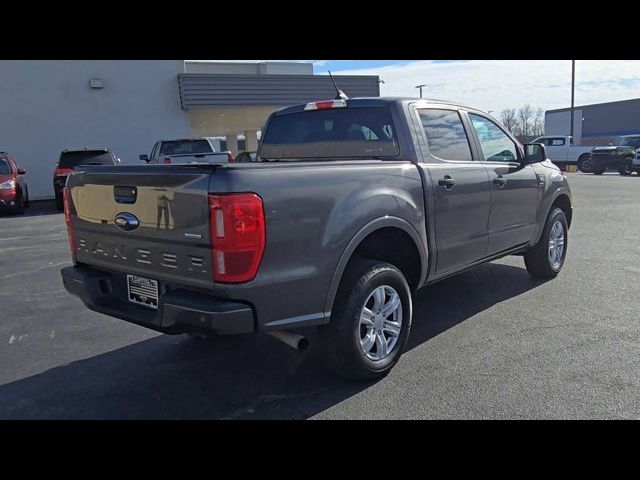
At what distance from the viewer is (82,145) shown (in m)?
19.1

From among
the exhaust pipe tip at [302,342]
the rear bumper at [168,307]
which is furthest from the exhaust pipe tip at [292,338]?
the rear bumper at [168,307]

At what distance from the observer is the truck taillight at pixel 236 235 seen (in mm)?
2664

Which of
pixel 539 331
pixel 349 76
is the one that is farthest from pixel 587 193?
pixel 539 331

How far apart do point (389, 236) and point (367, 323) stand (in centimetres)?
68

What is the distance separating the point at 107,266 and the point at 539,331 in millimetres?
3493

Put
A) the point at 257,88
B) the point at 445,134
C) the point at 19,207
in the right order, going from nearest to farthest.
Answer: the point at 445,134, the point at 19,207, the point at 257,88

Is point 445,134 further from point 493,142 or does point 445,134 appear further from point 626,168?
point 626,168

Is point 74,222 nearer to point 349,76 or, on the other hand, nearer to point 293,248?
point 293,248

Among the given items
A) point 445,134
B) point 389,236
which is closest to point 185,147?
point 445,134

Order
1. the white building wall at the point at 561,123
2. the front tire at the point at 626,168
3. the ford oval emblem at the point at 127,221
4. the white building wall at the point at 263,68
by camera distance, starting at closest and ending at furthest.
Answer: the ford oval emblem at the point at 127,221, the front tire at the point at 626,168, the white building wall at the point at 263,68, the white building wall at the point at 561,123

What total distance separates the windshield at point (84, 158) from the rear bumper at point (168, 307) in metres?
11.6

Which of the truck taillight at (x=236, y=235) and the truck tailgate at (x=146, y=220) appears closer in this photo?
the truck taillight at (x=236, y=235)

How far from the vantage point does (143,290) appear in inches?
128

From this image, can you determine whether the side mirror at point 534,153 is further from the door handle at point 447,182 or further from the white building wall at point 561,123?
the white building wall at point 561,123
